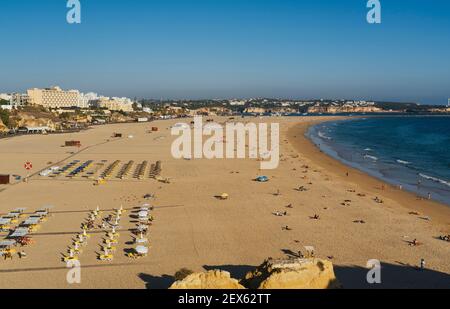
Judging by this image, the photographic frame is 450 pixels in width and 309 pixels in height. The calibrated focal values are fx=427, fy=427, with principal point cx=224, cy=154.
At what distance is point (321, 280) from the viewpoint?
1067 cm

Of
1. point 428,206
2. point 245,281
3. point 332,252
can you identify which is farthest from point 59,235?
point 428,206

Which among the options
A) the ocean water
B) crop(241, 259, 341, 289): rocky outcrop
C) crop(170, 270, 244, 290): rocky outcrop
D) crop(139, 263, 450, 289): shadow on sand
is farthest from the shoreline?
crop(170, 270, 244, 290): rocky outcrop

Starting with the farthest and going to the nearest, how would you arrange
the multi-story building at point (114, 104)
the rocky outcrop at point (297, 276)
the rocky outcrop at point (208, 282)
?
the multi-story building at point (114, 104) < the rocky outcrop at point (297, 276) < the rocky outcrop at point (208, 282)

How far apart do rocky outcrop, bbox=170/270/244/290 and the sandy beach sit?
2573 millimetres

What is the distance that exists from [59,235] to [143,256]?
4.47 m

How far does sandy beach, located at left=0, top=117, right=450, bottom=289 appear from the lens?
13656mm

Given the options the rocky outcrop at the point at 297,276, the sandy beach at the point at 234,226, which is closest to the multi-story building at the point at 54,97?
the sandy beach at the point at 234,226

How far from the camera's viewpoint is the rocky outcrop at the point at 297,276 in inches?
409

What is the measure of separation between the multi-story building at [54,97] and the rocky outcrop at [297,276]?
12192 centimetres

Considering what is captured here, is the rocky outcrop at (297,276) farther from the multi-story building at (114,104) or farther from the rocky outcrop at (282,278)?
the multi-story building at (114,104)

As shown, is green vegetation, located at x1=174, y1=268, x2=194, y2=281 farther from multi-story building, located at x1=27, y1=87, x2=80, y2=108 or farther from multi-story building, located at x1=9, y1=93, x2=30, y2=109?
multi-story building, located at x1=27, y1=87, x2=80, y2=108

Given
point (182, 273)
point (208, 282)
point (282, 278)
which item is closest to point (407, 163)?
point (182, 273)
